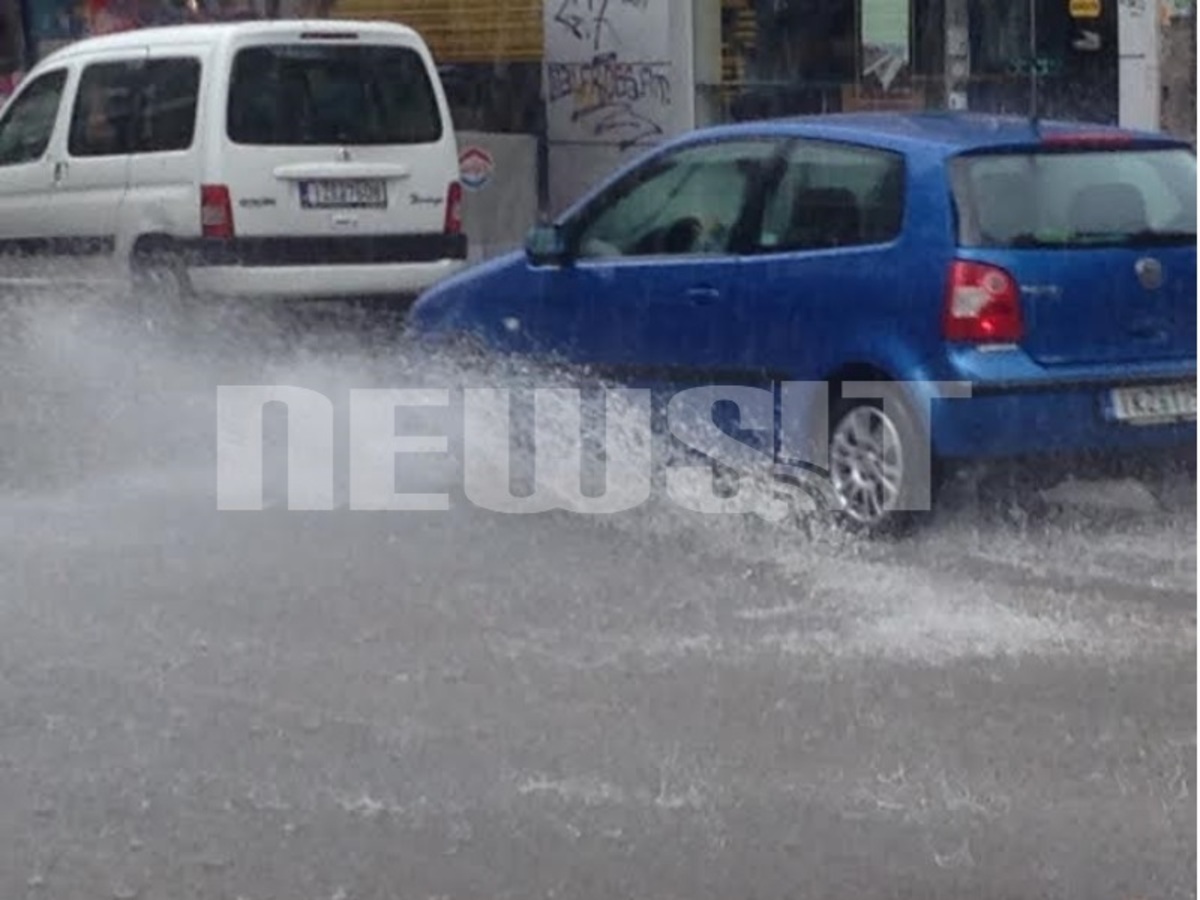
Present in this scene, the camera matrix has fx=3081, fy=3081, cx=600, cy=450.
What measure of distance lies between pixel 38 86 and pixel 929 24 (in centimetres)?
609

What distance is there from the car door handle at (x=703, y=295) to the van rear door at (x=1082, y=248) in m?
1.17

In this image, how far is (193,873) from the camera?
660 centimetres


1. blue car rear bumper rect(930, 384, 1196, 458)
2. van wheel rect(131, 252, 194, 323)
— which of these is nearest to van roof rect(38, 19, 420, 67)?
van wheel rect(131, 252, 194, 323)

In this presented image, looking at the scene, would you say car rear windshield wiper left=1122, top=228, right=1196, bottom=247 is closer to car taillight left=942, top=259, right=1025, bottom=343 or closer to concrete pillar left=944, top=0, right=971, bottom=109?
car taillight left=942, top=259, right=1025, bottom=343

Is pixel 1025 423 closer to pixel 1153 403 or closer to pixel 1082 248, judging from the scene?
pixel 1153 403

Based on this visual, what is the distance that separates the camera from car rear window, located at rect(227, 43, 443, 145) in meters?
17.1

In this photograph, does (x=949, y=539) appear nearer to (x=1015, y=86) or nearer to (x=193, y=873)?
(x=193, y=873)

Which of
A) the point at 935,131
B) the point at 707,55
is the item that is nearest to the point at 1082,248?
the point at 935,131

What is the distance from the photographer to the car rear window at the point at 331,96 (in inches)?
674

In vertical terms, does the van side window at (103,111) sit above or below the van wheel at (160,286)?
above

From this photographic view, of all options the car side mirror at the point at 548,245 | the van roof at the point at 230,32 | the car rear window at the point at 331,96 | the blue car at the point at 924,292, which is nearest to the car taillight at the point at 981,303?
the blue car at the point at 924,292

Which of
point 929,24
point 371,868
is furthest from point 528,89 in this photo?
point 371,868

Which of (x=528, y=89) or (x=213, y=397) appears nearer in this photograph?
(x=213, y=397)

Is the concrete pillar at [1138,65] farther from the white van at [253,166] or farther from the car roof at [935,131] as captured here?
the car roof at [935,131]
